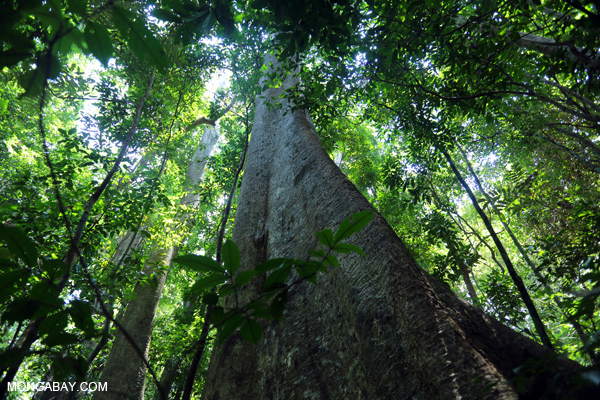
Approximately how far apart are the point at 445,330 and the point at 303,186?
1418 millimetres

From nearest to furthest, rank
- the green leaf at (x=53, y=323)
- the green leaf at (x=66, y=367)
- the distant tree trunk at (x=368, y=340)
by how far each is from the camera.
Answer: the green leaf at (x=66, y=367)
the green leaf at (x=53, y=323)
the distant tree trunk at (x=368, y=340)

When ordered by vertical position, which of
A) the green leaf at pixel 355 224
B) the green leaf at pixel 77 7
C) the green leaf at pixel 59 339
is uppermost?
the green leaf at pixel 77 7

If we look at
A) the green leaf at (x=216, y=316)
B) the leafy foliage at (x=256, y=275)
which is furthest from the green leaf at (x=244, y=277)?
the green leaf at (x=216, y=316)

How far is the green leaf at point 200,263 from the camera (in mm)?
625

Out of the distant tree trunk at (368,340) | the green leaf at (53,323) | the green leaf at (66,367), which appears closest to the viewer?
the green leaf at (66,367)

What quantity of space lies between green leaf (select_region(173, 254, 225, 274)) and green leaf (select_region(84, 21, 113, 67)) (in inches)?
16.1

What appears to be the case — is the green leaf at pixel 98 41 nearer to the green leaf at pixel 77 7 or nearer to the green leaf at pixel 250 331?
the green leaf at pixel 77 7

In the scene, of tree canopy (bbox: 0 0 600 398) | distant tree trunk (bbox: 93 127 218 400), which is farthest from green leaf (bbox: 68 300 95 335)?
distant tree trunk (bbox: 93 127 218 400)

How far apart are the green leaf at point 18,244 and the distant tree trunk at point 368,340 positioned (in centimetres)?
96

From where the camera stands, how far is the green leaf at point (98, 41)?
0.54m

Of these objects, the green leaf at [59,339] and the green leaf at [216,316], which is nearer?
the green leaf at [59,339]

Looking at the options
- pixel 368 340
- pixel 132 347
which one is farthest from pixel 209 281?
pixel 132 347

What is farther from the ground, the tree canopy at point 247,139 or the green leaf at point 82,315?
the tree canopy at point 247,139

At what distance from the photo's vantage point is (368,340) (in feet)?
3.45
